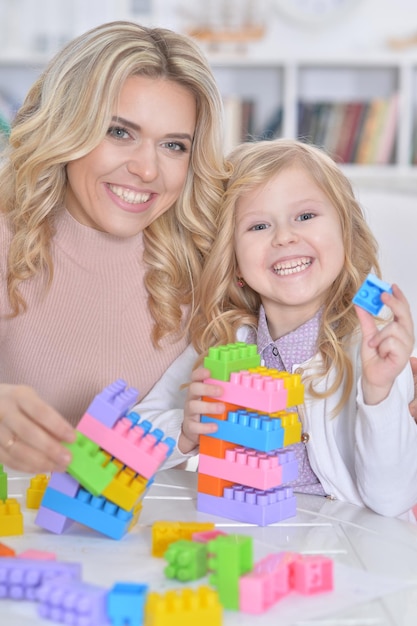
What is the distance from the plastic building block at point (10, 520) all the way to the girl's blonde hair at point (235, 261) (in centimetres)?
55

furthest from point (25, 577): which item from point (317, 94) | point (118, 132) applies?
point (317, 94)

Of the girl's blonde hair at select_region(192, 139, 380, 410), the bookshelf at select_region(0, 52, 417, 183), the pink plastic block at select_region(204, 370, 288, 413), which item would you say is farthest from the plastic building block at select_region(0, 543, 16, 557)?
the bookshelf at select_region(0, 52, 417, 183)

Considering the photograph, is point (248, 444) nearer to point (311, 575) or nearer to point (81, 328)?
point (311, 575)

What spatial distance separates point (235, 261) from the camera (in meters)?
1.61

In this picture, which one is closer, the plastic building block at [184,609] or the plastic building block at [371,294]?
the plastic building block at [184,609]

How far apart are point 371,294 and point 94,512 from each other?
1.43 ft

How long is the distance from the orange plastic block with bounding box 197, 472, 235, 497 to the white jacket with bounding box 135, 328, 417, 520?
194 millimetres

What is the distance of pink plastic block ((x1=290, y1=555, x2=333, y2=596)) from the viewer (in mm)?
944

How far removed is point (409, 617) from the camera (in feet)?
3.00

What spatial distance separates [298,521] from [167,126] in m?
0.70

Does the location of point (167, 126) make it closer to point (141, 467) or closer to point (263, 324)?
point (263, 324)

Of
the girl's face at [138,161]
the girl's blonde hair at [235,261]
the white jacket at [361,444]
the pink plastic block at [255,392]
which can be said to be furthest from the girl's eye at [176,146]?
the pink plastic block at [255,392]

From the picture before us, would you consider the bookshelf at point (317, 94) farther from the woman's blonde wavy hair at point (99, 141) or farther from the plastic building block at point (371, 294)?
the plastic building block at point (371, 294)

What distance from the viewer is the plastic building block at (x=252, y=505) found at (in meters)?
1.17
